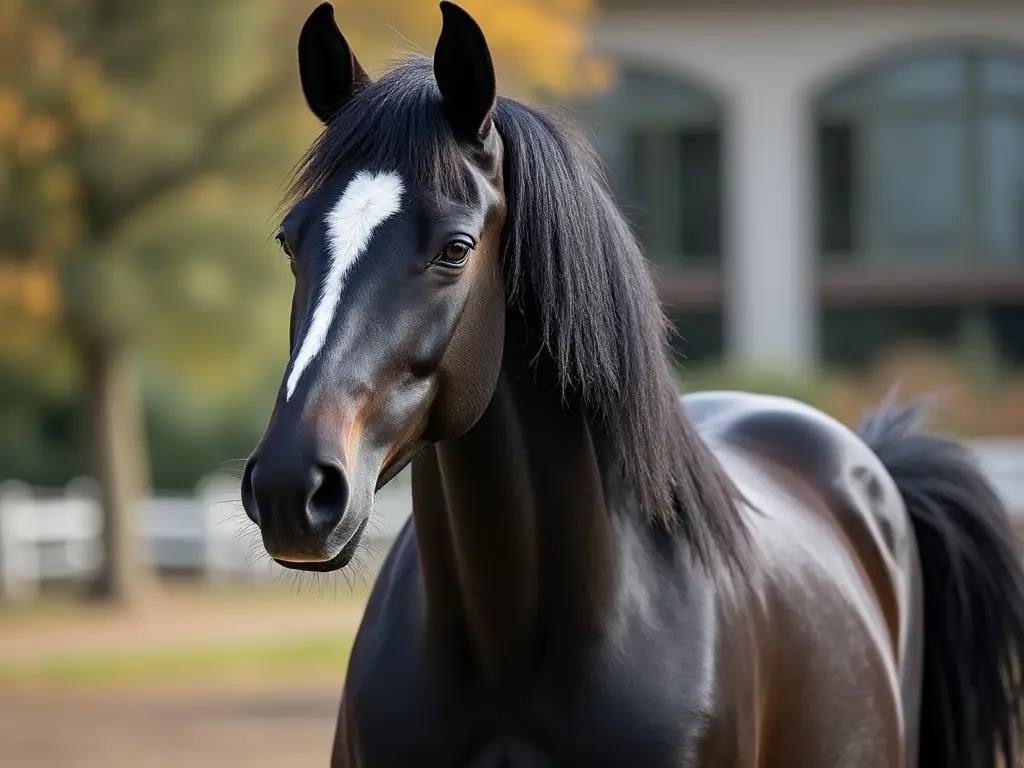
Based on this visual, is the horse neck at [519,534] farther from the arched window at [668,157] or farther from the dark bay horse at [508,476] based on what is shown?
the arched window at [668,157]

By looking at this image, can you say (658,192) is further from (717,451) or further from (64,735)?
(717,451)

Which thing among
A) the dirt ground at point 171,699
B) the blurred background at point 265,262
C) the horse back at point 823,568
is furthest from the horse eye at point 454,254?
the dirt ground at point 171,699

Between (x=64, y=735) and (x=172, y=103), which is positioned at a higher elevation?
(x=172, y=103)

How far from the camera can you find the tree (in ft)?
43.9

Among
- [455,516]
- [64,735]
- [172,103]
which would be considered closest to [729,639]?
[455,516]

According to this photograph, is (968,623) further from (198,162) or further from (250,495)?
(198,162)

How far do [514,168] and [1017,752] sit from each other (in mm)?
2350

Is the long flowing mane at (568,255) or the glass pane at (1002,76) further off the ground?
the glass pane at (1002,76)

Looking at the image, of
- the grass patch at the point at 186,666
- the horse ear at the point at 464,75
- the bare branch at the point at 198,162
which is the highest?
the bare branch at the point at 198,162

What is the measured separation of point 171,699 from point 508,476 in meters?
7.94

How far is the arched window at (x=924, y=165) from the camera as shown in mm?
25844

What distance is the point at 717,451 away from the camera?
3596mm

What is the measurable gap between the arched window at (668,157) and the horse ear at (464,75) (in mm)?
23286

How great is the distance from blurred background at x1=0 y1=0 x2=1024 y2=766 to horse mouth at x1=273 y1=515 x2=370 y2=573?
163 inches
